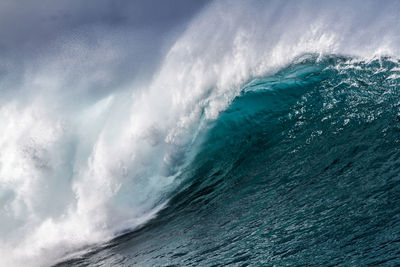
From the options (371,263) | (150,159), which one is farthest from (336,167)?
(150,159)

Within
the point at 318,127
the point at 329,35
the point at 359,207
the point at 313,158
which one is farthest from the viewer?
the point at 329,35

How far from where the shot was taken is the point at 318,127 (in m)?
9.80

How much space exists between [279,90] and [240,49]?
2.71m

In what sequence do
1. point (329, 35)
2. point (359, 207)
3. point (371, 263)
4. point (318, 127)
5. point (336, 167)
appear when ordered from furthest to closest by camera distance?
point (329, 35) → point (318, 127) → point (336, 167) → point (359, 207) → point (371, 263)

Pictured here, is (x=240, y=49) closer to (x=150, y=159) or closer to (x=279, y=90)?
(x=279, y=90)

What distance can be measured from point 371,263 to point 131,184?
8308mm

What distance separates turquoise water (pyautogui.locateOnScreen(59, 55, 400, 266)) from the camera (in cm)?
538

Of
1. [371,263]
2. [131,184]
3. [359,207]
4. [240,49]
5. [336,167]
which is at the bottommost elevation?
[371,263]

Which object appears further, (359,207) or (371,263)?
(359,207)

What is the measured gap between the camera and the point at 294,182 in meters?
7.77

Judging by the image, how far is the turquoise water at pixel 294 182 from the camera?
5.38 metres

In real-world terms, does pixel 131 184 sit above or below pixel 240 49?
below

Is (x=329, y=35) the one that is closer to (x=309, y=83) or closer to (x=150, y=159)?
(x=309, y=83)

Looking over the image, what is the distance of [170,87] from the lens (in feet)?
44.1
